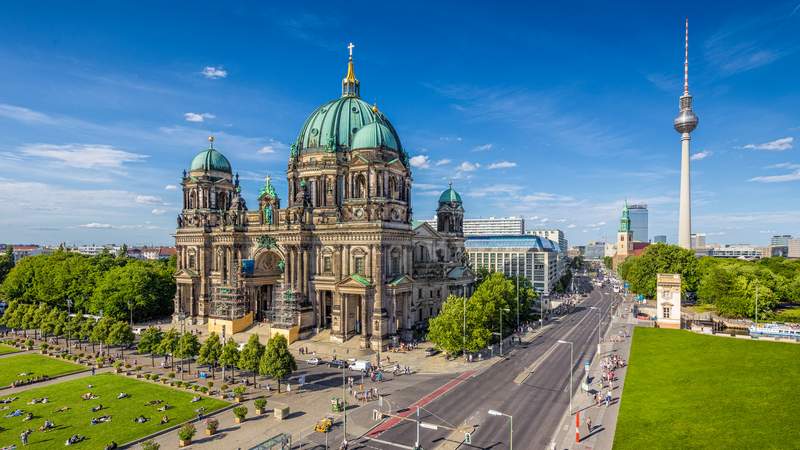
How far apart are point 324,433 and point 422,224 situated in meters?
59.3

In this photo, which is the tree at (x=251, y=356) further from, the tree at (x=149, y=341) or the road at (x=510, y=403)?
the road at (x=510, y=403)

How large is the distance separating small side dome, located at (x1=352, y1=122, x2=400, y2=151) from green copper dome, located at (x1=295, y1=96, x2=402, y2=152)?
629 cm

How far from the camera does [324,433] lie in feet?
145

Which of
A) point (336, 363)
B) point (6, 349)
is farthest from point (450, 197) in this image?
point (6, 349)

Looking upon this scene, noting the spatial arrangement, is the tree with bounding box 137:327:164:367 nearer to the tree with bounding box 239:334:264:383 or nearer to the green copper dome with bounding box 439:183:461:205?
the tree with bounding box 239:334:264:383

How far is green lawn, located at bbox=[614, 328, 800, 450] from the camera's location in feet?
139

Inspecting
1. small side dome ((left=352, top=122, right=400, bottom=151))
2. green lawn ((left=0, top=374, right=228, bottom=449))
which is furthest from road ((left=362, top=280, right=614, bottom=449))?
small side dome ((left=352, top=122, right=400, bottom=151))

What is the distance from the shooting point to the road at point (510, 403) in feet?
142

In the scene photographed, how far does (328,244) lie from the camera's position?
84688 millimetres

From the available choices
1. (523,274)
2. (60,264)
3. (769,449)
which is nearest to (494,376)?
(769,449)

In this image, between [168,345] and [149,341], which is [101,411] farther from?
[149,341]

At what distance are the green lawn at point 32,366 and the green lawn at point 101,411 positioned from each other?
7.05m

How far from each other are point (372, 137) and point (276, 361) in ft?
146

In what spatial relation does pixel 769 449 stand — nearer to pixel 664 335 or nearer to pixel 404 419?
Answer: pixel 404 419
